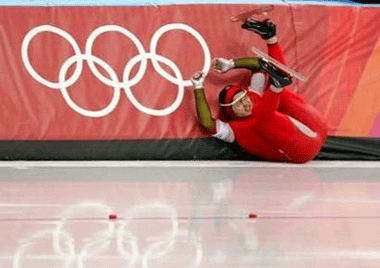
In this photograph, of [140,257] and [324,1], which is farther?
[324,1]

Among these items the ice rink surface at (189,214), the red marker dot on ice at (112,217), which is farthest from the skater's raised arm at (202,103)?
the red marker dot on ice at (112,217)

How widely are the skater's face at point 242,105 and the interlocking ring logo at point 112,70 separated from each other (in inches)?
13.5

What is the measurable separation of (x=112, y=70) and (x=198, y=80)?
1.88 feet

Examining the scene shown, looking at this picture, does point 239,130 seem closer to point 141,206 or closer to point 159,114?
point 159,114

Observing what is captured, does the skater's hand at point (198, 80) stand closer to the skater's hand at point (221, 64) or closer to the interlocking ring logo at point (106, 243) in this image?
the skater's hand at point (221, 64)

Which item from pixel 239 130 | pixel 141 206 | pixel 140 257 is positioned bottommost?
pixel 239 130

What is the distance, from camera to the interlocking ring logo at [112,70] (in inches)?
244

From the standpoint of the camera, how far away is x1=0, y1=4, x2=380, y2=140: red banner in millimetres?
6188

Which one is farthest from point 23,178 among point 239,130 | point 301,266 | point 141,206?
point 301,266

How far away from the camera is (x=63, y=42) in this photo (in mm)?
6203

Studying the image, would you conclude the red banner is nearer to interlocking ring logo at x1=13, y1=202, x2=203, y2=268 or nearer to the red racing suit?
the red racing suit

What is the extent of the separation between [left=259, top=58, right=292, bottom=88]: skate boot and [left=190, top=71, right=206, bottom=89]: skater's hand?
419mm

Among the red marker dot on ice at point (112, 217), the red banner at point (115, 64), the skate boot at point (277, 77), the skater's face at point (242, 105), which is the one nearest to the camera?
the red marker dot on ice at point (112, 217)

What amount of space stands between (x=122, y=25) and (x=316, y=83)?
1.35 metres
